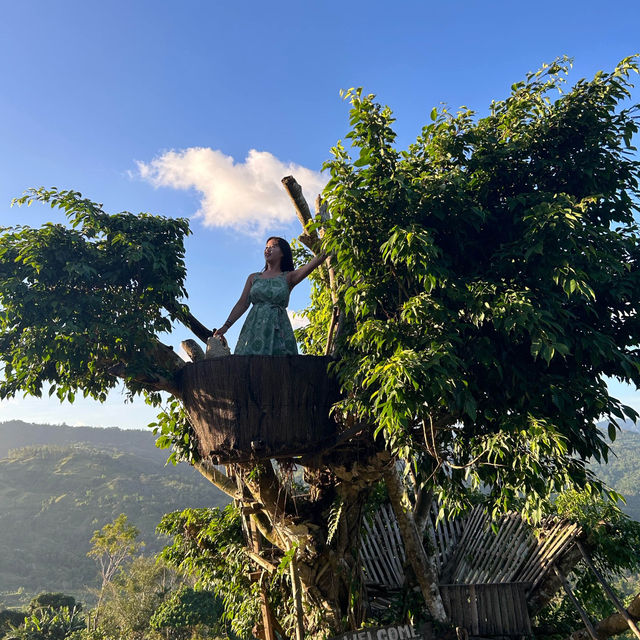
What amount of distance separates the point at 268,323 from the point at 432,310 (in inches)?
93.5

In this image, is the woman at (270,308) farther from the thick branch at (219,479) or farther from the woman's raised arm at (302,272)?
the thick branch at (219,479)

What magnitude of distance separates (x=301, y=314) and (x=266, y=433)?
4548mm

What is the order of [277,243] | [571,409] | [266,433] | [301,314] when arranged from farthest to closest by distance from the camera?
[301,314] < [277,243] < [266,433] < [571,409]

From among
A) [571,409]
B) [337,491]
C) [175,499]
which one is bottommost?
[175,499]

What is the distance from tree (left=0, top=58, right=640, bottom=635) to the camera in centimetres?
464

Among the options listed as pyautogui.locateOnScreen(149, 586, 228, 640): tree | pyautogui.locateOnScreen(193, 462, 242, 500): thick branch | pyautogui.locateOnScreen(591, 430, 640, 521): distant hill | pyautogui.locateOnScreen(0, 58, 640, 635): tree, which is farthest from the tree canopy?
pyautogui.locateOnScreen(591, 430, 640, 521): distant hill

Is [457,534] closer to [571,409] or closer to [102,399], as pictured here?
[571,409]

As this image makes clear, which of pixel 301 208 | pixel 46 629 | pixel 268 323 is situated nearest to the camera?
pixel 268 323

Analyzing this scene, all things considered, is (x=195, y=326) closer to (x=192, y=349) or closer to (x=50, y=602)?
(x=192, y=349)

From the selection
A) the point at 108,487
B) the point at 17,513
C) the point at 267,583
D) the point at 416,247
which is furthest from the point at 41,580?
the point at 416,247

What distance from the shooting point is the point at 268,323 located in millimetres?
6328

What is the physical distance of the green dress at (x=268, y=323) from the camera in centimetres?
623

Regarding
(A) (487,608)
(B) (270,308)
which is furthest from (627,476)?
(B) (270,308)

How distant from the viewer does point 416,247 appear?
479 cm
